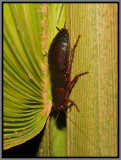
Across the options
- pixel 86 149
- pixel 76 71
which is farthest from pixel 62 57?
pixel 86 149

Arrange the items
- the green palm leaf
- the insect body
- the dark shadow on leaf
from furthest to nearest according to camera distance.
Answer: the dark shadow on leaf → the insect body → the green palm leaf

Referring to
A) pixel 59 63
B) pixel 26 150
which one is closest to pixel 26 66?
pixel 59 63

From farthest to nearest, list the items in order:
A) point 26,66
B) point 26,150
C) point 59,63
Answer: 1. point 26,150
2. point 59,63
3. point 26,66

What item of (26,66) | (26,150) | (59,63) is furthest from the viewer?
(26,150)

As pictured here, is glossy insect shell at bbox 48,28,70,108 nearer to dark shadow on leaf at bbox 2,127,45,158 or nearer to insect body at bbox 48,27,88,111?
insect body at bbox 48,27,88,111

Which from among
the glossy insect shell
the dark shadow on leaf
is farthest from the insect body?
the dark shadow on leaf

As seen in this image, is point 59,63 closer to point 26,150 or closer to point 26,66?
point 26,66

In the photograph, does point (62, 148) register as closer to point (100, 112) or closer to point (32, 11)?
point (100, 112)

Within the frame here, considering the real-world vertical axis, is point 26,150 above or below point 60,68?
below
